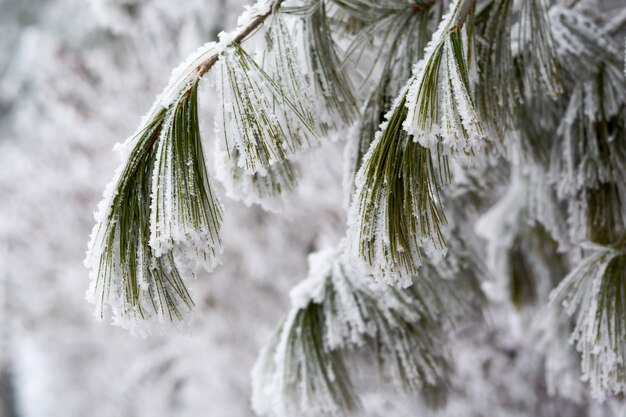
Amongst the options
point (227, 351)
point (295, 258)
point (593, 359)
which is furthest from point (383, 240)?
point (227, 351)

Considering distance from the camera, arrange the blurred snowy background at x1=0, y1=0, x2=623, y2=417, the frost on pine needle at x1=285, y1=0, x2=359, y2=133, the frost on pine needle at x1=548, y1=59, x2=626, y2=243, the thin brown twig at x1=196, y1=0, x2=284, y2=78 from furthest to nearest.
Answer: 1. the blurred snowy background at x1=0, y1=0, x2=623, y2=417
2. the frost on pine needle at x1=548, y1=59, x2=626, y2=243
3. the frost on pine needle at x1=285, y1=0, x2=359, y2=133
4. the thin brown twig at x1=196, y1=0, x2=284, y2=78

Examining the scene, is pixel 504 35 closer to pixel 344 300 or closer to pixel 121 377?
pixel 344 300

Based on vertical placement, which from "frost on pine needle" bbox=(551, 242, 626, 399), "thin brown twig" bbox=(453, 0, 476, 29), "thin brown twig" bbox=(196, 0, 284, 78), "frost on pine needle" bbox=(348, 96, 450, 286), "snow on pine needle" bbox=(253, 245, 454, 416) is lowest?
"frost on pine needle" bbox=(551, 242, 626, 399)

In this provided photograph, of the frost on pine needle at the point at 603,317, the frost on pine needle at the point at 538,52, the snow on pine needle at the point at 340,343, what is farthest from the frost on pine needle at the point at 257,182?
the frost on pine needle at the point at 603,317

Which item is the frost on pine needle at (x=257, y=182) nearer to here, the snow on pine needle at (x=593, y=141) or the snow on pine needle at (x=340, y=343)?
the snow on pine needle at (x=340, y=343)

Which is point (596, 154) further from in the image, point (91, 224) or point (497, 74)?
point (91, 224)

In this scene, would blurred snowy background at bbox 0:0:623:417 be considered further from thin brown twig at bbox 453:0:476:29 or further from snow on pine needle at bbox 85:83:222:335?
snow on pine needle at bbox 85:83:222:335

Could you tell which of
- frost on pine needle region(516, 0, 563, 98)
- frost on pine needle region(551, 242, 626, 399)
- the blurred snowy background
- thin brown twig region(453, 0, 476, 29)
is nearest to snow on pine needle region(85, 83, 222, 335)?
thin brown twig region(453, 0, 476, 29)
